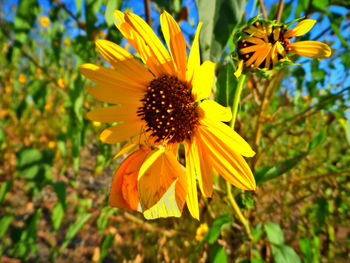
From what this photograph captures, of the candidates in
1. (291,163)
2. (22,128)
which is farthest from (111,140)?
(22,128)

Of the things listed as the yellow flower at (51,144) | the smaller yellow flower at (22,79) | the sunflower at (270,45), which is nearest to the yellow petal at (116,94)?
the sunflower at (270,45)

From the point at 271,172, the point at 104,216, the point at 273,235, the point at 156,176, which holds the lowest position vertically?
the point at 273,235

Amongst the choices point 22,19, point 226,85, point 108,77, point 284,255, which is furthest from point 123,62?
point 284,255

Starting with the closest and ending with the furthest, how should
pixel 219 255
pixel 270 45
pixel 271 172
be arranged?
1. pixel 270 45
2. pixel 271 172
3. pixel 219 255

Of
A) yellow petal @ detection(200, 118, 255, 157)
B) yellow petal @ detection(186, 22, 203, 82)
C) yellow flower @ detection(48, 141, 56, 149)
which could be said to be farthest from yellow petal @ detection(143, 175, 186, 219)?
yellow flower @ detection(48, 141, 56, 149)

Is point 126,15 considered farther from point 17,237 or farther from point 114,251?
point 114,251

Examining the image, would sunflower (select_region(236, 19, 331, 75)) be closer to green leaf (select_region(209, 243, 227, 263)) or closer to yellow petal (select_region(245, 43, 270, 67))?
yellow petal (select_region(245, 43, 270, 67))

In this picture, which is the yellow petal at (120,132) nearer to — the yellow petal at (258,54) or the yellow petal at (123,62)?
the yellow petal at (123,62)

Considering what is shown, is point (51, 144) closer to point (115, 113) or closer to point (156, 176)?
point (115, 113)
